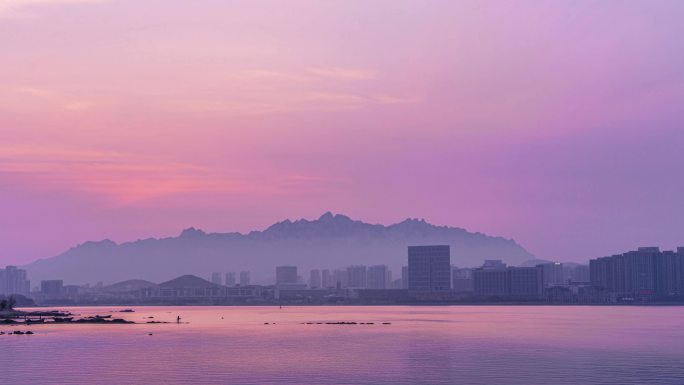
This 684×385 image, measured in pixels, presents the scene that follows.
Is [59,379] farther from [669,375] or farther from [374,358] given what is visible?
[669,375]

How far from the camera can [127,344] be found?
119 metres

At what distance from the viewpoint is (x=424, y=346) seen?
111 meters

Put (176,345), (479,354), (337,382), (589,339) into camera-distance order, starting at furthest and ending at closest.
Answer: (589,339) < (176,345) < (479,354) < (337,382)

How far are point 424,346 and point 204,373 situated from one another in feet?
127

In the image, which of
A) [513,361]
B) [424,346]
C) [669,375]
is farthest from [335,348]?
[669,375]

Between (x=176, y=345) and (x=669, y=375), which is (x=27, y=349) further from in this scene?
(x=669, y=375)

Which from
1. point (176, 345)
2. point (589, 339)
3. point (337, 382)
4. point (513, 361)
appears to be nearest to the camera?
point (337, 382)

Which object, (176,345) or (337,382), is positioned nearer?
(337,382)

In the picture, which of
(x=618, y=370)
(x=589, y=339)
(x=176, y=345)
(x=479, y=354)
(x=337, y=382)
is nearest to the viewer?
(x=337, y=382)

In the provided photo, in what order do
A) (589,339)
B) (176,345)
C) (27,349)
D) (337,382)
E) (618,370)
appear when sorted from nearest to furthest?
(337,382) → (618,370) → (27,349) → (176,345) → (589,339)

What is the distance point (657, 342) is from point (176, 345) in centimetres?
6361

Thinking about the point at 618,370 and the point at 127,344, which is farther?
the point at 127,344

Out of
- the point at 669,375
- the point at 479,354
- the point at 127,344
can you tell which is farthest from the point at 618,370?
the point at 127,344

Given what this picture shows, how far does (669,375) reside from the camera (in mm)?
75125
